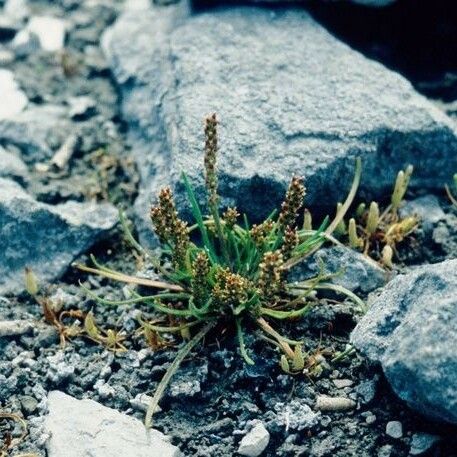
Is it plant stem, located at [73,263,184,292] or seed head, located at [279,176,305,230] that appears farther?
plant stem, located at [73,263,184,292]

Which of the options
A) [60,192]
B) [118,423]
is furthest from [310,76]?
[118,423]

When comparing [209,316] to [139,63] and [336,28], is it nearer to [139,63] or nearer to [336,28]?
[139,63]

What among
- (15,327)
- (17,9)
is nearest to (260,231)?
(15,327)

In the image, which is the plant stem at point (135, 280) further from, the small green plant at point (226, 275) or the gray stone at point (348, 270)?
the gray stone at point (348, 270)

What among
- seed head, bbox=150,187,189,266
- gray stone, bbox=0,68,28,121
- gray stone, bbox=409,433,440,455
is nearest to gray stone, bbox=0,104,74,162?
gray stone, bbox=0,68,28,121

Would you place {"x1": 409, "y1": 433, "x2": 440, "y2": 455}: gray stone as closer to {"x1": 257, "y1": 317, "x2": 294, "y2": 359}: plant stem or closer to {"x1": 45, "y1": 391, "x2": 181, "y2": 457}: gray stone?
{"x1": 257, "y1": 317, "x2": 294, "y2": 359}: plant stem
